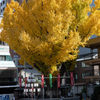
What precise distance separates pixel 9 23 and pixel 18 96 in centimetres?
944

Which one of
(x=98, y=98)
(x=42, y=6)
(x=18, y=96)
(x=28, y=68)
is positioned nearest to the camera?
(x=42, y=6)

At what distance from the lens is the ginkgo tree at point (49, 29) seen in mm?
17828

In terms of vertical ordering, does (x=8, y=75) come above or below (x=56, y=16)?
below

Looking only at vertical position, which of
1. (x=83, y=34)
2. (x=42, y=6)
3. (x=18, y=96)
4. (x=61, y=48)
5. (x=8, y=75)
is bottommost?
(x=18, y=96)

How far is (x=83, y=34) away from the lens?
20.3 meters

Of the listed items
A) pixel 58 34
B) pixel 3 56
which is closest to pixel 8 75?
pixel 3 56

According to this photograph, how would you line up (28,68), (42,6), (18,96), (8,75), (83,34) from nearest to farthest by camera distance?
1. (42,6)
2. (83,34)
3. (18,96)
4. (8,75)
5. (28,68)

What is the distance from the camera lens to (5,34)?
70.5 ft

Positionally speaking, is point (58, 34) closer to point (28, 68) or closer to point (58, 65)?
point (58, 65)

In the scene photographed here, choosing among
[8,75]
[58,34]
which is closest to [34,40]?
[58,34]

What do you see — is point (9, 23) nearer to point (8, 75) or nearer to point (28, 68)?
point (8, 75)

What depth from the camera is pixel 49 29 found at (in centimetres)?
1791

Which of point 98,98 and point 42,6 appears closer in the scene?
point 42,6

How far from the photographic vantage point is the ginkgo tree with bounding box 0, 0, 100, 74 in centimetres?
1783
